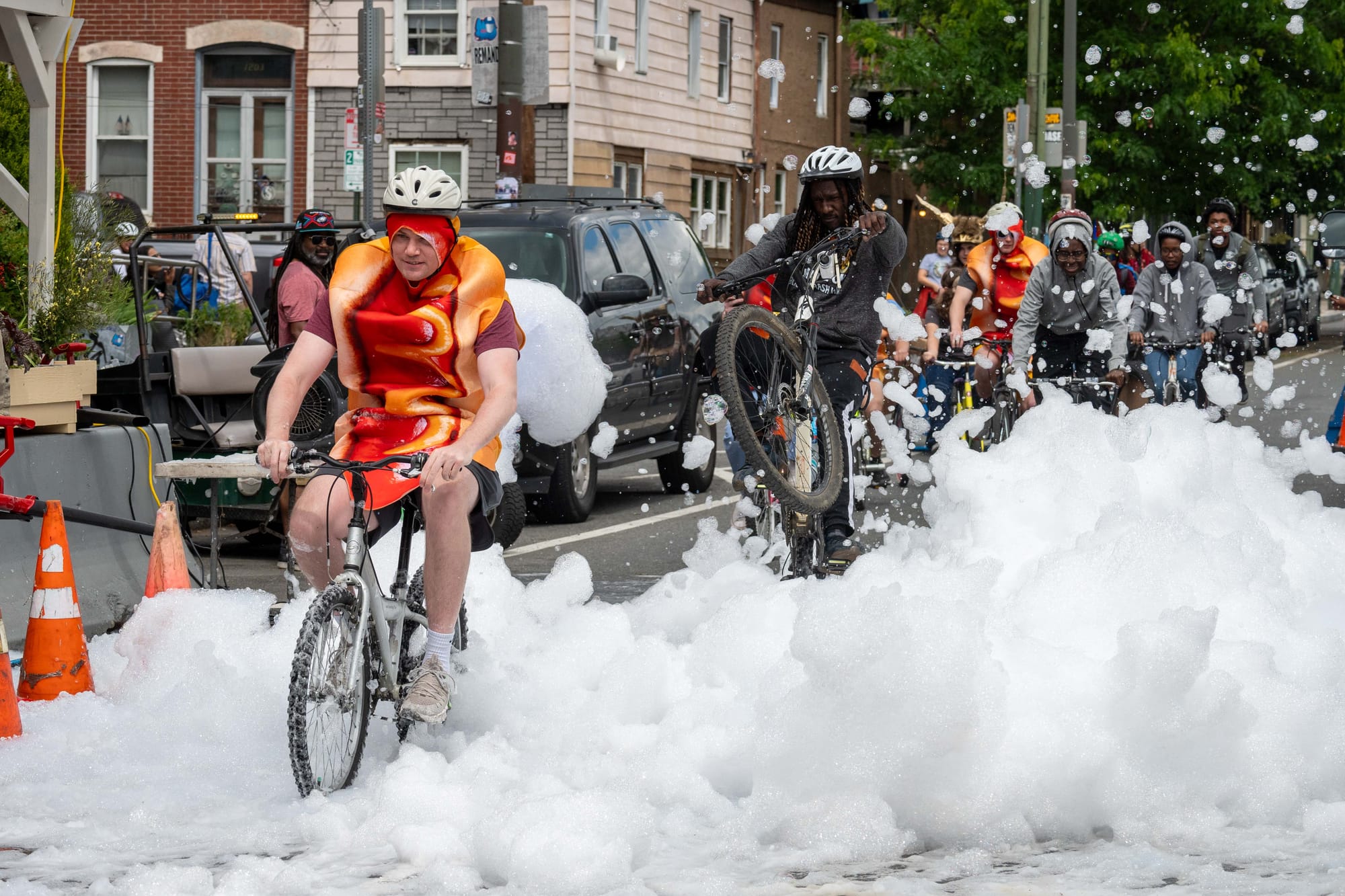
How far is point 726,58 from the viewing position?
1481 inches

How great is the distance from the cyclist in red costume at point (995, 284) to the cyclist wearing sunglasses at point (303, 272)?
184 inches

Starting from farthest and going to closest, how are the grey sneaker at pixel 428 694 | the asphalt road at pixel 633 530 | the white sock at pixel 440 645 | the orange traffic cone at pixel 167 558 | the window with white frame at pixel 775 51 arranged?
the window with white frame at pixel 775 51 < the asphalt road at pixel 633 530 < the orange traffic cone at pixel 167 558 < the white sock at pixel 440 645 < the grey sneaker at pixel 428 694

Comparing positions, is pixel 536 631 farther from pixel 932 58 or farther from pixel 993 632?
pixel 932 58

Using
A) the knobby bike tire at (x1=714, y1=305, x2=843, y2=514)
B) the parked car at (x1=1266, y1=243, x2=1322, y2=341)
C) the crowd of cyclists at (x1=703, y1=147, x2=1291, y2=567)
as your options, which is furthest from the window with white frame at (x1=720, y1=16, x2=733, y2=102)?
the knobby bike tire at (x1=714, y1=305, x2=843, y2=514)

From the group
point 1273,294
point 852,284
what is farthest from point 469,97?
point 852,284

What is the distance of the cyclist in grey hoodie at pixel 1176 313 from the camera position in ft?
47.6

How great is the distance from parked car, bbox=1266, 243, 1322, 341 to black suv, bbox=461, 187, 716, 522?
25073 millimetres

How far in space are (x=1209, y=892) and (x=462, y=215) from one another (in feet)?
28.2

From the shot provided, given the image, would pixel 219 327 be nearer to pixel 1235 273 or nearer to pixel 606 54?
pixel 1235 273

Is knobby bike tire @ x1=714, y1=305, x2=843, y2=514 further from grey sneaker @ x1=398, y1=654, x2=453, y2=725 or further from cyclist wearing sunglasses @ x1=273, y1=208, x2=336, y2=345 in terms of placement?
cyclist wearing sunglasses @ x1=273, y1=208, x2=336, y2=345

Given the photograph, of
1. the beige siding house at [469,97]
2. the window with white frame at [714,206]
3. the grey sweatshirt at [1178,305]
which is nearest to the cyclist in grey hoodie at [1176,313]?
the grey sweatshirt at [1178,305]

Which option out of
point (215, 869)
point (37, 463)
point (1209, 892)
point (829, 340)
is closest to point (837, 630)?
point (1209, 892)

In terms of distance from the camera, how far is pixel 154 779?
18.9 ft

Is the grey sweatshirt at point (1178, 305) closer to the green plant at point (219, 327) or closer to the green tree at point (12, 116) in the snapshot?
the green plant at point (219, 327)
